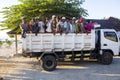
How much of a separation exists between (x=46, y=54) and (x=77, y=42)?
2.11m

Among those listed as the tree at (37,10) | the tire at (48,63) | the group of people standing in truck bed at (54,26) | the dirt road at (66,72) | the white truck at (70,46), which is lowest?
the dirt road at (66,72)

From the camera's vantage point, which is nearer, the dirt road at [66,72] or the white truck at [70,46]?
the dirt road at [66,72]

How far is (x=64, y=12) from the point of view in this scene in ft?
74.4

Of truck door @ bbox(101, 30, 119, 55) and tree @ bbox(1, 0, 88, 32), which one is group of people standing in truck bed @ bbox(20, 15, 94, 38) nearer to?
truck door @ bbox(101, 30, 119, 55)

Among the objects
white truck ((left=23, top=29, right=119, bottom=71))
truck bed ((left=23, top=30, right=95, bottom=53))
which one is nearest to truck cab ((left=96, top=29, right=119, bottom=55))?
white truck ((left=23, top=29, right=119, bottom=71))

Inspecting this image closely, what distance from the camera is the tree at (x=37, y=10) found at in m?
22.0

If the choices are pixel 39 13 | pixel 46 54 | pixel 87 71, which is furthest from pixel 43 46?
pixel 39 13

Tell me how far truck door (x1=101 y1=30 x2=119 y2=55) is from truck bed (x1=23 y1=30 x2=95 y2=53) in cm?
97

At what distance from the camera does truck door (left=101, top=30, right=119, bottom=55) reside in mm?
16938

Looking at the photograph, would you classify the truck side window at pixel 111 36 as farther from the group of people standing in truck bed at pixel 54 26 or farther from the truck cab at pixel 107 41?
the group of people standing in truck bed at pixel 54 26

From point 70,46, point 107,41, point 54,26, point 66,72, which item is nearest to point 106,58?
point 107,41

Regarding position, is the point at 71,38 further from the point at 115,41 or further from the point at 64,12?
the point at 64,12

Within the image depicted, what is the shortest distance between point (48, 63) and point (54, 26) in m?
2.25

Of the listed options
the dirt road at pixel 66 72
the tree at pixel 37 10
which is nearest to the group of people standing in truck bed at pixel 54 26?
the dirt road at pixel 66 72
